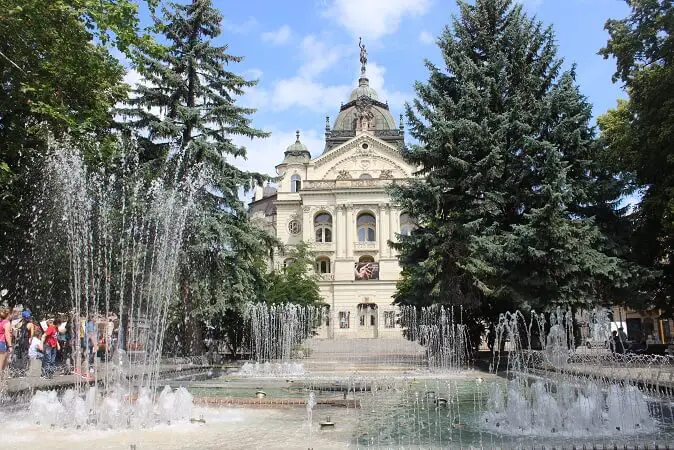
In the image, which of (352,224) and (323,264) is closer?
(352,224)

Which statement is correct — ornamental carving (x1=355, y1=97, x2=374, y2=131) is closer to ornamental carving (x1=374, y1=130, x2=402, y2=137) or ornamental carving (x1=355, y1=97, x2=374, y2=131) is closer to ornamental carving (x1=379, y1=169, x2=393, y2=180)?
ornamental carving (x1=374, y1=130, x2=402, y2=137)

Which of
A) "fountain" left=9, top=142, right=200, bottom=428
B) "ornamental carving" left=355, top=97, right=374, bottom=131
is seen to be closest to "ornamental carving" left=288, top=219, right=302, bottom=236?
"ornamental carving" left=355, top=97, right=374, bottom=131

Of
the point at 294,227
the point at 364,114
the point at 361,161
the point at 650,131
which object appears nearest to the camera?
the point at 650,131

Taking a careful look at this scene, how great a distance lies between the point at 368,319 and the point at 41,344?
43506 millimetres

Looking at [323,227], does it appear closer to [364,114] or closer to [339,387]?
[364,114]

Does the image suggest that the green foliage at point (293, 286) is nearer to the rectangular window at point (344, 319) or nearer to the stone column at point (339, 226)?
the rectangular window at point (344, 319)

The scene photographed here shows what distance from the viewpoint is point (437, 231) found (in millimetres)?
20547

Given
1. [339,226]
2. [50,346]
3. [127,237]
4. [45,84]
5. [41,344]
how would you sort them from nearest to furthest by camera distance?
[45,84] → [41,344] → [50,346] → [127,237] → [339,226]

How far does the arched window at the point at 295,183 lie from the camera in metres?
66.8

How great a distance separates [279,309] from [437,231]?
1437cm

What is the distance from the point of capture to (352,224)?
61.0 metres

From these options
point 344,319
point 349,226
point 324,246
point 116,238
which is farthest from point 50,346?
point 349,226

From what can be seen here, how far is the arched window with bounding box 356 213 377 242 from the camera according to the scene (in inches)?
2441

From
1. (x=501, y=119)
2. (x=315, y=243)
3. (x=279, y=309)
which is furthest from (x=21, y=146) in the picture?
(x=315, y=243)
